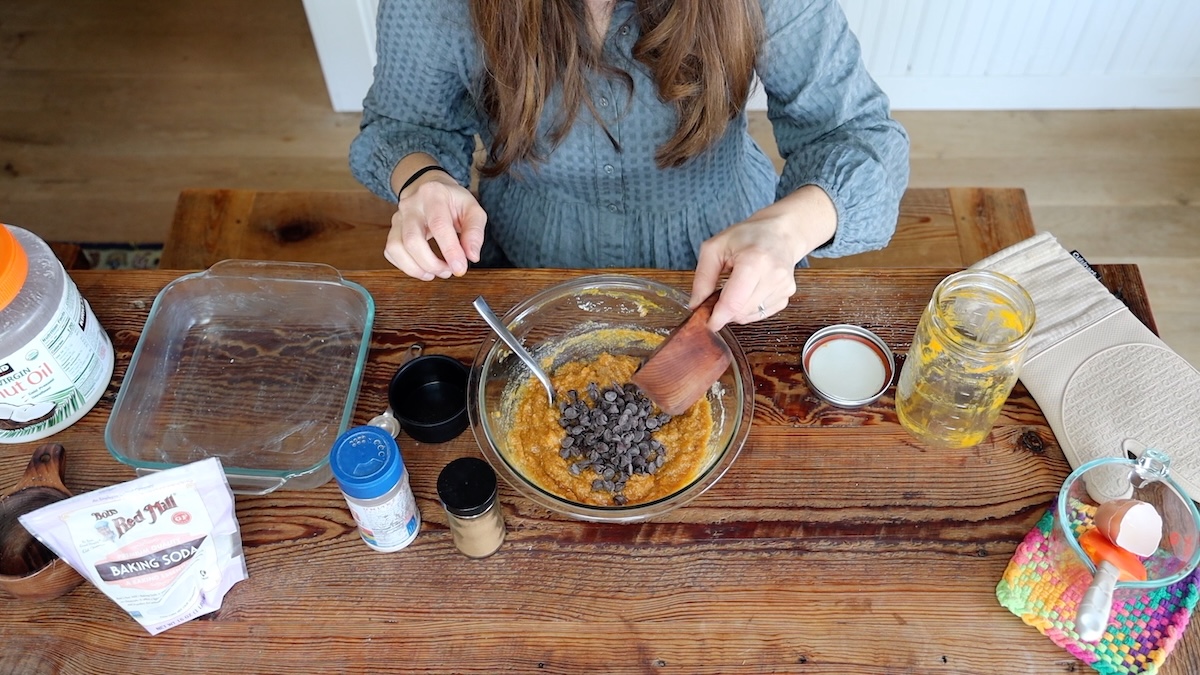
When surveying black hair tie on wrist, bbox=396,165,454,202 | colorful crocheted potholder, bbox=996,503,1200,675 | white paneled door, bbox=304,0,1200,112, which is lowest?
white paneled door, bbox=304,0,1200,112

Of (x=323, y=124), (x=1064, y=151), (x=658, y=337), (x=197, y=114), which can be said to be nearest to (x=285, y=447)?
(x=658, y=337)

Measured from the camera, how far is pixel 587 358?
1271 millimetres

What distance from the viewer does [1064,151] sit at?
2.63 meters

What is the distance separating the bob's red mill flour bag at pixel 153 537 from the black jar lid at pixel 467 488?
25 centimetres

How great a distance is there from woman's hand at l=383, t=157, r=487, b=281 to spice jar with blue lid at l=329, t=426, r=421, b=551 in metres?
0.24

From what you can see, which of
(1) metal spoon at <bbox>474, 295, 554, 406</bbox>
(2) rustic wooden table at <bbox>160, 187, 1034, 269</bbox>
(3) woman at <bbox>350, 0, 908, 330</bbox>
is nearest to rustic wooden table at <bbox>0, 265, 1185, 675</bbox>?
(1) metal spoon at <bbox>474, 295, 554, 406</bbox>

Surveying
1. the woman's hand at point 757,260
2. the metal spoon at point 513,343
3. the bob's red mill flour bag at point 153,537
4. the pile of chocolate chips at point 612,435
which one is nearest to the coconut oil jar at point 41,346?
the bob's red mill flour bag at point 153,537

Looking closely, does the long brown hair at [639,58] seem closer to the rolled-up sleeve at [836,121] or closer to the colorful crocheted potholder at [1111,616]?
the rolled-up sleeve at [836,121]

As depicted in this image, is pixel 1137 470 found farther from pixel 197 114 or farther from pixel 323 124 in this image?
pixel 197 114

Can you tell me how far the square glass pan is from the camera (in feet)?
3.75

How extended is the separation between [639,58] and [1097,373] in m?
0.72

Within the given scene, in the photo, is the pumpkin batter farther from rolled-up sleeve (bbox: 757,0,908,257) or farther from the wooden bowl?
the wooden bowl

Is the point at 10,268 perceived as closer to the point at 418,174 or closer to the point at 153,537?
the point at 153,537

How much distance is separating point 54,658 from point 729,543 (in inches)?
30.1
